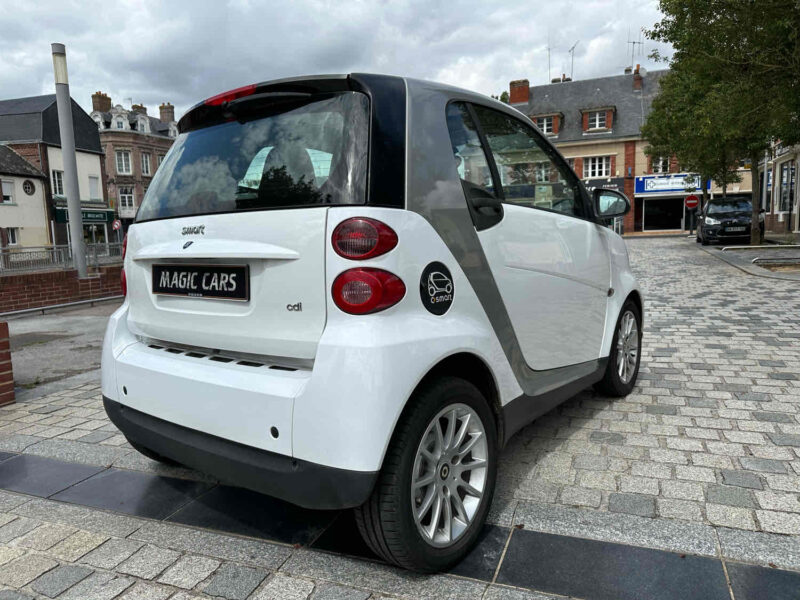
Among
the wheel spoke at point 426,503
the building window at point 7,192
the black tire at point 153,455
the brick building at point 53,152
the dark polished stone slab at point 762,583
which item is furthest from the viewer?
the brick building at point 53,152

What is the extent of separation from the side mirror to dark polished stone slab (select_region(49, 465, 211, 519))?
114 inches

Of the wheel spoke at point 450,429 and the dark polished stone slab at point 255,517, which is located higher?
the wheel spoke at point 450,429

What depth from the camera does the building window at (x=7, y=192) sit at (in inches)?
1575

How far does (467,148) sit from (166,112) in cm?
6864

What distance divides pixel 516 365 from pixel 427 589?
1.04 m

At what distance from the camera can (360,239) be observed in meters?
2.08

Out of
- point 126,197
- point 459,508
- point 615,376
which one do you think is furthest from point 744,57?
point 126,197

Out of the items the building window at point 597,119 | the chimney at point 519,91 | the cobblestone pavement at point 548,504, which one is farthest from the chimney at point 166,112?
the cobblestone pavement at point 548,504

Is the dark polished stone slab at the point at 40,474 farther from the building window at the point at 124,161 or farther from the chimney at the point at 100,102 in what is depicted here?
the chimney at the point at 100,102

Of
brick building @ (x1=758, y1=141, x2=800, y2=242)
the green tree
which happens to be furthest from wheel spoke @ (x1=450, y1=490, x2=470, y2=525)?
brick building @ (x1=758, y1=141, x2=800, y2=242)

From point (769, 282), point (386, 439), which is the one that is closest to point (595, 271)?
point (386, 439)

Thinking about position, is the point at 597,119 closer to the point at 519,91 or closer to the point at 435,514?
the point at 519,91

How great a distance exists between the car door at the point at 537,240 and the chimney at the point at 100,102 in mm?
61654

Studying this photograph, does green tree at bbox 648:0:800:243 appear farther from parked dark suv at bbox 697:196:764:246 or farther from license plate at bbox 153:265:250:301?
license plate at bbox 153:265:250:301
